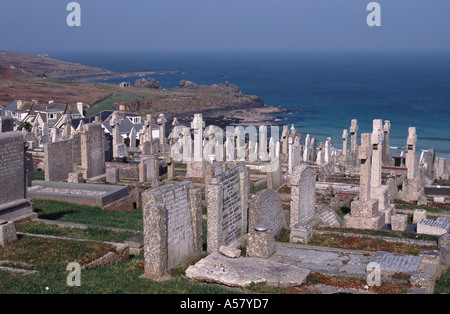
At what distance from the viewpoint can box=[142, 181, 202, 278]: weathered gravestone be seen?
1170 cm

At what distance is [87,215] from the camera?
18.4m

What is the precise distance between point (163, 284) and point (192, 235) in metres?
2.64

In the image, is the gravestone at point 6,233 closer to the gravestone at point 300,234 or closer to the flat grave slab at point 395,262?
the gravestone at point 300,234

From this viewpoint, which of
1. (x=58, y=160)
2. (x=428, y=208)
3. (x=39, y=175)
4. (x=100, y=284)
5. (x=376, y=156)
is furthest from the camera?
(x=39, y=175)

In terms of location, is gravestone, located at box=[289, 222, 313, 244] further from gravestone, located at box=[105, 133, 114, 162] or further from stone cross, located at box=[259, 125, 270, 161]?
stone cross, located at box=[259, 125, 270, 161]

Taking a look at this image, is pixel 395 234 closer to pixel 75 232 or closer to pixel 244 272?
pixel 244 272

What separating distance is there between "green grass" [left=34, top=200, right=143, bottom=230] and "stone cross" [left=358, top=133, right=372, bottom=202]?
24.5 ft

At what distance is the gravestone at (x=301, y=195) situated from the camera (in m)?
17.4

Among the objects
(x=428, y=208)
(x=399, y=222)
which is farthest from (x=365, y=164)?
(x=428, y=208)

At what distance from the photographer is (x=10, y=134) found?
1611cm

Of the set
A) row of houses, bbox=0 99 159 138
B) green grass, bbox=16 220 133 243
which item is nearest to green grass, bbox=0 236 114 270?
green grass, bbox=16 220 133 243

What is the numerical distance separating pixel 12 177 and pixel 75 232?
264cm
